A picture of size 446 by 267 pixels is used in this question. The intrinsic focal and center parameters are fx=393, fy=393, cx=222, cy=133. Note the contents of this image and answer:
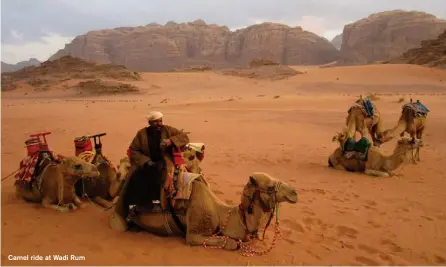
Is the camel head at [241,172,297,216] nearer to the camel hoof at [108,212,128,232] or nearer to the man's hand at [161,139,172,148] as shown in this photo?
the man's hand at [161,139,172,148]

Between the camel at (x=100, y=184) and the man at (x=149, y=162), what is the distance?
1234 millimetres

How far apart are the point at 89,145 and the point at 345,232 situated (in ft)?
14.2

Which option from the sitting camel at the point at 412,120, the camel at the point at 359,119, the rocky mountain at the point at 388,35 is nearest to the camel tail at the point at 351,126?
the camel at the point at 359,119

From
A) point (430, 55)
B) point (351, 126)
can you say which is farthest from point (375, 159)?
point (430, 55)

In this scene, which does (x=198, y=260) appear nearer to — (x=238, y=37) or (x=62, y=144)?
(x=62, y=144)

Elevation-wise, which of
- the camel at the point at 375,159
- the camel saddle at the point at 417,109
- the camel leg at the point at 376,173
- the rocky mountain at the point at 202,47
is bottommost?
the camel leg at the point at 376,173

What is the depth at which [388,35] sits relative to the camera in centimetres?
8000

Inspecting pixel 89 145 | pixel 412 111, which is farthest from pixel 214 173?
pixel 412 111

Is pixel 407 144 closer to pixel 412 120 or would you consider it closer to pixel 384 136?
pixel 384 136

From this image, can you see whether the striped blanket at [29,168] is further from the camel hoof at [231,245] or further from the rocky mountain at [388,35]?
the rocky mountain at [388,35]

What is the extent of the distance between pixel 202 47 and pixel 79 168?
9891 centimetres

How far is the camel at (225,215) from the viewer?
4418 millimetres

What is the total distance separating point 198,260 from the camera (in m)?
4.41

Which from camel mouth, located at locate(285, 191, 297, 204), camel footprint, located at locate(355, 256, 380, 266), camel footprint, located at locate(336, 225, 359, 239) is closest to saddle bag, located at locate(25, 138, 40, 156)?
camel mouth, located at locate(285, 191, 297, 204)
